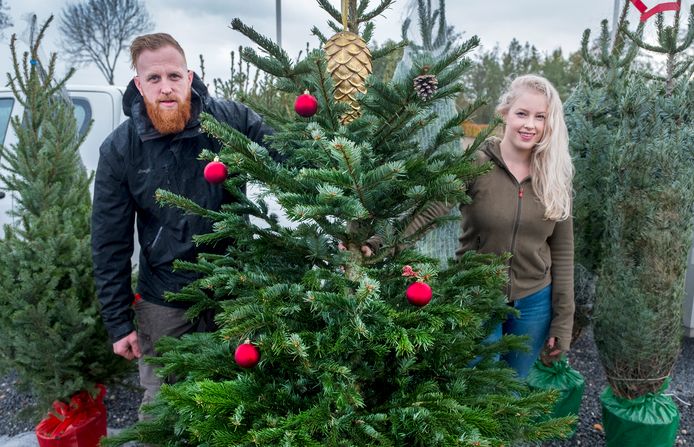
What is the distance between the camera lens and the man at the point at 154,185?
8.01 feet

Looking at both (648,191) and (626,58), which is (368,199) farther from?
(626,58)

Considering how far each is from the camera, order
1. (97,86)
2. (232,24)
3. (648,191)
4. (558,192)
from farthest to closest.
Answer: (97,86)
(648,191)
(558,192)
(232,24)

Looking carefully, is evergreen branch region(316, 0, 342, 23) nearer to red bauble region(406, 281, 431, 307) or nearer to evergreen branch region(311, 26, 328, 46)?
evergreen branch region(311, 26, 328, 46)

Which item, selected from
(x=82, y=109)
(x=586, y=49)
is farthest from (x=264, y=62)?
(x=586, y=49)

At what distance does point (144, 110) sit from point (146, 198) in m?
0.42

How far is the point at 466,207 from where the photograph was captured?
2.76 m

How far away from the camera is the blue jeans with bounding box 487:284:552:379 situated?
2.87 m

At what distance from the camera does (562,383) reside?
12.3 ft

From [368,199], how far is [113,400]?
3.99 m

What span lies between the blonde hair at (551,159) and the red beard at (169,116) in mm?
1538

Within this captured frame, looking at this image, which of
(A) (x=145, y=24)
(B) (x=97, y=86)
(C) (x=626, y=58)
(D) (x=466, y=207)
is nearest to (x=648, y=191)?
(D) (x=466, y=207)

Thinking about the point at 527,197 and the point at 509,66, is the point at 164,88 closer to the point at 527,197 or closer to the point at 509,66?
the point at 527,197

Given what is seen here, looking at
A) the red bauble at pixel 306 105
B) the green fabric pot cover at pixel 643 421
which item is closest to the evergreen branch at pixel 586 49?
the green fabric pot cover at pixel 643 421

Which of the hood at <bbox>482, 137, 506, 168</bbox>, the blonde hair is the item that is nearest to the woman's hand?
the blonde hair
